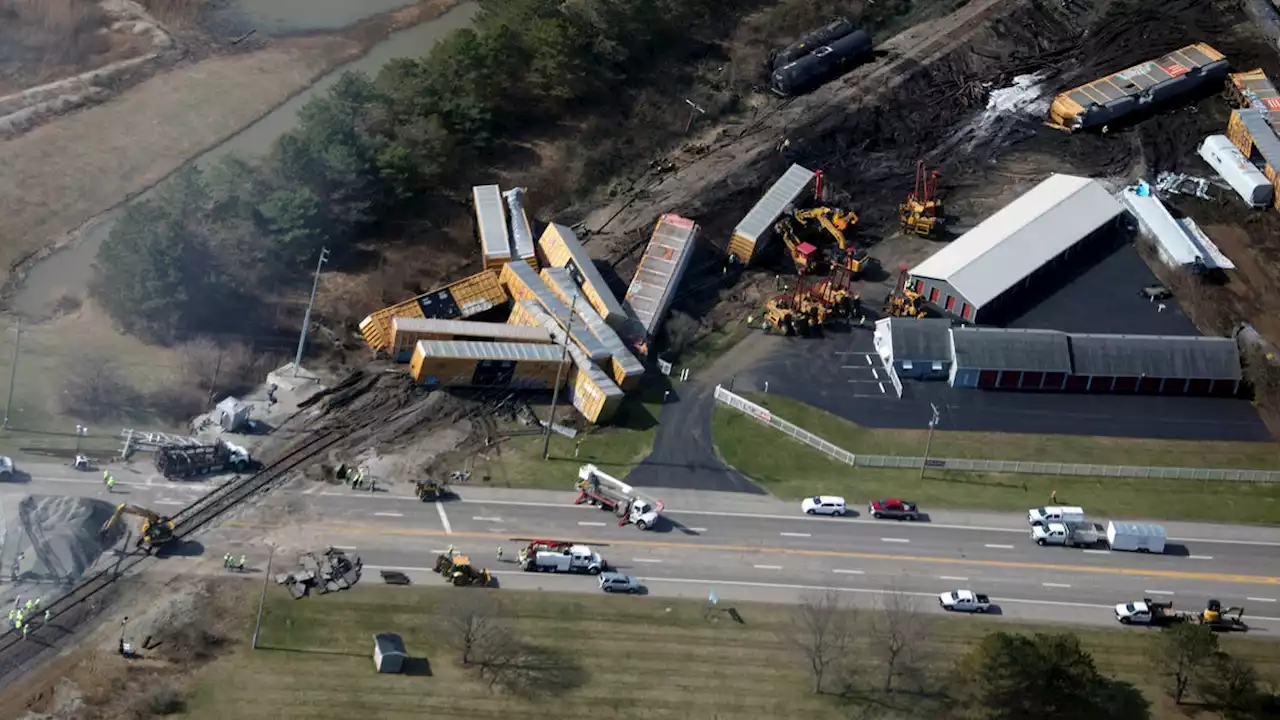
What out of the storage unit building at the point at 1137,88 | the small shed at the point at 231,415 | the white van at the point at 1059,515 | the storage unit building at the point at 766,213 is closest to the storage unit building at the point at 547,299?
the storage unit building at the point at 766,213

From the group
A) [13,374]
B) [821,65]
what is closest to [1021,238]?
[821,65]

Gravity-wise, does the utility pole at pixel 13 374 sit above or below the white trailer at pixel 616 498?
above

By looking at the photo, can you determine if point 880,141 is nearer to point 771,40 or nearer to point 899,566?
point 771,40

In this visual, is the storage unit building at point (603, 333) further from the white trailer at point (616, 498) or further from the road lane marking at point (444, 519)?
the road lane marking at point (444, 519)

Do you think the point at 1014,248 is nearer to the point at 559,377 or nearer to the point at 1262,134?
the point at 1262,134

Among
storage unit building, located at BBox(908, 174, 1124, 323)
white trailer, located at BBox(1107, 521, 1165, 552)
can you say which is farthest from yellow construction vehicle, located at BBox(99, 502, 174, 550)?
storage unit building, located at BBox(908, 174, 1124, 323)

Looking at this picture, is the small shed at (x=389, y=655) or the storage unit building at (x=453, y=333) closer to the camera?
the small shed at (x=389, y=655)

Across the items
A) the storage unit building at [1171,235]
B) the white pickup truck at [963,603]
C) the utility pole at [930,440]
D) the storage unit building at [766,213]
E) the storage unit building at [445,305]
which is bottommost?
the white pickup truck at [963,603]
